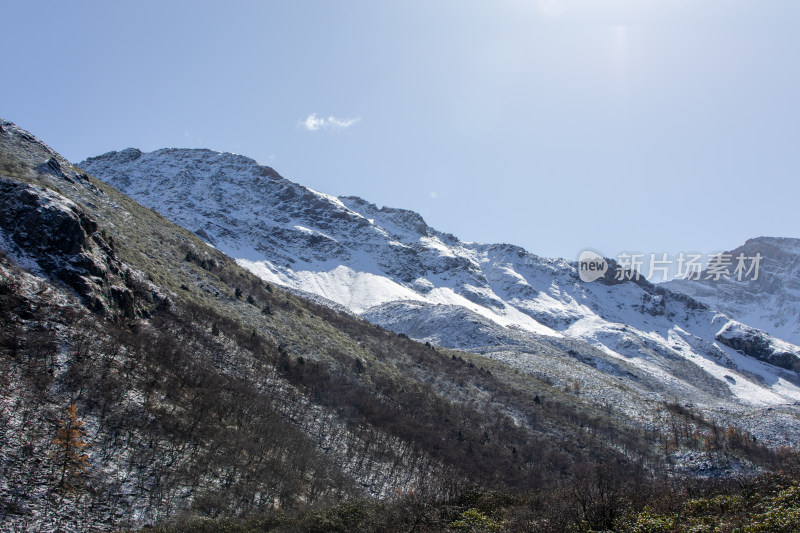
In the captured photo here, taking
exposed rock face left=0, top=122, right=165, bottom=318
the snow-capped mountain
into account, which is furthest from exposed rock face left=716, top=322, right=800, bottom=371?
exposed rock face left=0, top=122, right=165, bottom=318

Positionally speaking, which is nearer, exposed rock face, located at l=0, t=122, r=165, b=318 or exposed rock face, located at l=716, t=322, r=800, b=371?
exposed rock face, located at l=0, t=122, r=165, b=318

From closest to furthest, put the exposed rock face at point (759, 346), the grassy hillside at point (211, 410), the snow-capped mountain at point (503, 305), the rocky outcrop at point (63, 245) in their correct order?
the grassy hillside at point (211, 410)
the rocky outcrop at point (63, 245)
the snow-capped mountain at point (503, 305)
the exposed rock face at point (759, 346)

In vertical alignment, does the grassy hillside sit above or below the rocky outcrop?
below

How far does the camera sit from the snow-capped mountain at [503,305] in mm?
91875

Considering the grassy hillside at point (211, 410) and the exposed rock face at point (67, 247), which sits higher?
the exposed rock face at point (67, 247)

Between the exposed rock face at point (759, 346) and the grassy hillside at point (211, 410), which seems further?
the exposed rock face at point (759, 346)

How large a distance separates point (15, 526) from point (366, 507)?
10.9 meters

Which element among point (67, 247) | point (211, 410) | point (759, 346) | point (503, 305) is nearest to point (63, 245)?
point (67, 247)

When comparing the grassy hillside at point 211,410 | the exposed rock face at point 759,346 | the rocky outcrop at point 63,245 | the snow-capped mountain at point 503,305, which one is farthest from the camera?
the exposed rock face at point 759,346

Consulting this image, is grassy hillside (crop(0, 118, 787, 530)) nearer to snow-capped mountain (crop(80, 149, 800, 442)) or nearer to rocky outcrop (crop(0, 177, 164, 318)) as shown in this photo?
rocky outcrop (crop(0, 177, 164, 318))

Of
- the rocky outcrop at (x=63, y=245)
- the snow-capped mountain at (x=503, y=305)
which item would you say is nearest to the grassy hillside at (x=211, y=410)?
the rocky outcrop at (x=63, y=245)

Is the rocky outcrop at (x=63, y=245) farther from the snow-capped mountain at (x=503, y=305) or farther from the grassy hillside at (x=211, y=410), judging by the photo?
the snow-capped mountain at (x=503, y=305)

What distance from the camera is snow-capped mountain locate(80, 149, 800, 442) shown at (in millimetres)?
91875

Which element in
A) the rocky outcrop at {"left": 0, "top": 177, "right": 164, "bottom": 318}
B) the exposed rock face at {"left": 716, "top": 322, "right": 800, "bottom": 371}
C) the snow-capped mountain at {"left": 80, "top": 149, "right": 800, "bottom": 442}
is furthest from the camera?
the exposed rock face at {"left": 716, "top": 322, "right": 800, "bottom": 371}
